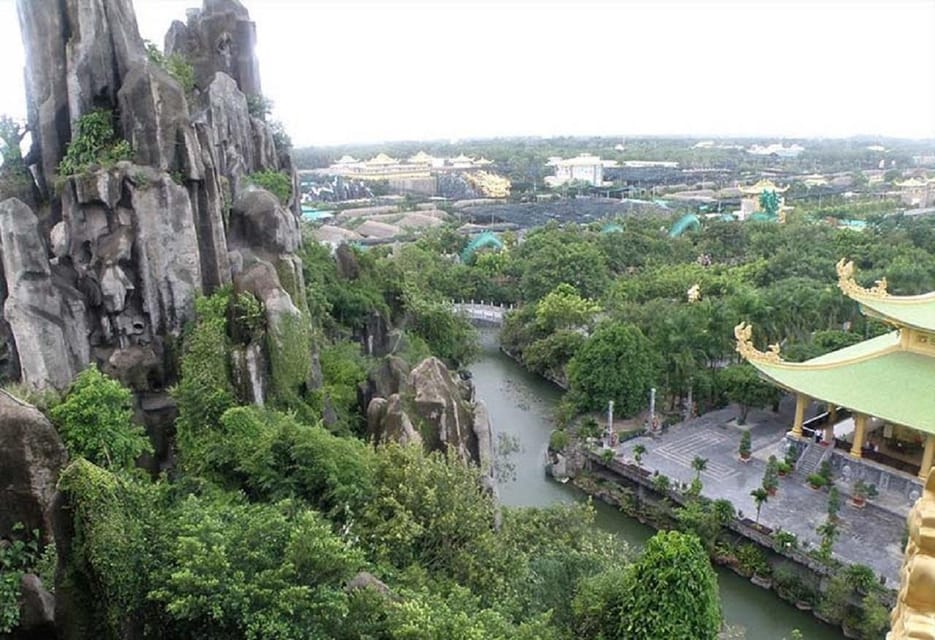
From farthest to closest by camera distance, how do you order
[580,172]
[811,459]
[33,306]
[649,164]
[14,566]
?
[649,164] → [580,172] → [811,459] → [33,306] → [14,566]

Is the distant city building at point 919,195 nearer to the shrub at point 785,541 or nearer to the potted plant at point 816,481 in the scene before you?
the potted plant at point 816,481

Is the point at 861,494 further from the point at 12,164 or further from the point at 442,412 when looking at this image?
the point at 12,164

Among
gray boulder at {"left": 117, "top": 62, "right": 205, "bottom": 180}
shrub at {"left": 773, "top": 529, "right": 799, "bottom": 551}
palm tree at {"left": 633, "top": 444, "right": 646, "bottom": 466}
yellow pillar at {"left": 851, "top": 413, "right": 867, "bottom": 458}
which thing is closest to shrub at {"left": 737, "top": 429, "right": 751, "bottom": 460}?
yellow pillar at {"left": 851, "top": 413, "right": 867, "bottom": 458}

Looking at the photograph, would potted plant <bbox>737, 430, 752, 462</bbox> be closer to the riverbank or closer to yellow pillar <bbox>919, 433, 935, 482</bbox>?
the riverbank

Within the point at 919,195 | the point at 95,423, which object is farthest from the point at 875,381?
the point at 919,195

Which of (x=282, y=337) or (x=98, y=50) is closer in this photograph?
(x=282, y=337)

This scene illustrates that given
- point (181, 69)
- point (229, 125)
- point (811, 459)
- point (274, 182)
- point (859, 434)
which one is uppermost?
point (181, 69)

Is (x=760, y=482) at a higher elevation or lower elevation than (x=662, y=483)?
lower
